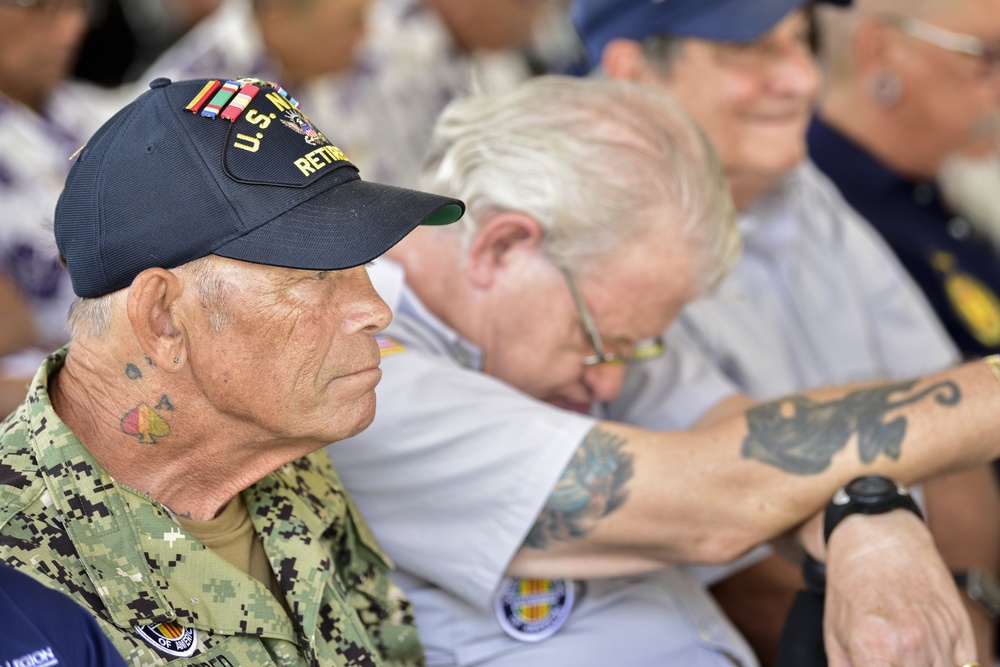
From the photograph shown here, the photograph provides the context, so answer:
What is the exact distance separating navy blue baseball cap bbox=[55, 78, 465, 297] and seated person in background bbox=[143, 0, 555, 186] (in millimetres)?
2374

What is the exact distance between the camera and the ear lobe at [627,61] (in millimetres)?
2590

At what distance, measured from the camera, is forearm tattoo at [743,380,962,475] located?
65.7 inches

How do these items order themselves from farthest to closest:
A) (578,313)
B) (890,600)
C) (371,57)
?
1. (371,57)
2. (578,313)
3. (890,600)

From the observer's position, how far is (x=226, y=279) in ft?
4.02

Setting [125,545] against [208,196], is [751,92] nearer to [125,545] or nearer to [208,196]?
[208,196]

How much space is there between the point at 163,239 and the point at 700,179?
0.92 m

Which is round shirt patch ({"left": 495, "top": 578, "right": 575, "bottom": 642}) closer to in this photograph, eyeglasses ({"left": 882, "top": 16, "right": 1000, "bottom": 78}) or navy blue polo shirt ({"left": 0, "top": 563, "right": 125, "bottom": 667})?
navy blue polo shirt ({"left": 0, "top": 563, "right": 125, "bottom": 667})

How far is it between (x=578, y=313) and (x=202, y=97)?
78 cm

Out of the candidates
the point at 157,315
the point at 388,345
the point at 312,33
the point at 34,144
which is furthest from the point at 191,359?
the point at 312,33

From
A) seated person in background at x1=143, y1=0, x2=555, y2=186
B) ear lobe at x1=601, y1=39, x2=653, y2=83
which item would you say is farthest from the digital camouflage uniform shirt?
seated person in background at x1=143, y1=0, x2=555, y2=186

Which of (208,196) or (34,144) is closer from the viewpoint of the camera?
(208,196)

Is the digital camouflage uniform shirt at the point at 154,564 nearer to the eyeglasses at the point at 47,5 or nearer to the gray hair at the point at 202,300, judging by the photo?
the gray hair at the point at 202,300

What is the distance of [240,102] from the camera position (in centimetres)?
127

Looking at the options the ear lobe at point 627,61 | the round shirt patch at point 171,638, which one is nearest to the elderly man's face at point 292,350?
the round shirt patch at point 171,638
